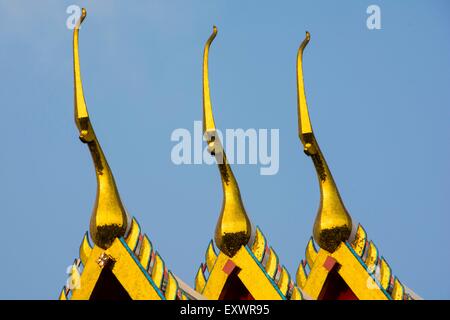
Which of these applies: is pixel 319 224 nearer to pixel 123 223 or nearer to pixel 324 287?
pixel 324 287

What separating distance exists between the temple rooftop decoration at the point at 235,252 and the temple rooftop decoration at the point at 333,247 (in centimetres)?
79

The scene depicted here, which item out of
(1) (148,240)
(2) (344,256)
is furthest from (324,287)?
(1) (148,240)

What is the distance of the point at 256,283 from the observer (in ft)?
63.8

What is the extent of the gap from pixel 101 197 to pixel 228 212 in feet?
5.40

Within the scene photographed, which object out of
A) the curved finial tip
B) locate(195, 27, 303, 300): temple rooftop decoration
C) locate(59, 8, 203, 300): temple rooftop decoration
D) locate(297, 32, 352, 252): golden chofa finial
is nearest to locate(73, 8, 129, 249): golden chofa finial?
locate(59, 8, 203, 300): temple rooftop decoration

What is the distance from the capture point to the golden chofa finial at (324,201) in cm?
2022

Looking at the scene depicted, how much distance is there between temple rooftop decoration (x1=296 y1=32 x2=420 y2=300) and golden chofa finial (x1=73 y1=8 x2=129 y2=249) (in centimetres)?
236

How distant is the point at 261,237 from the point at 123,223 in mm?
1789

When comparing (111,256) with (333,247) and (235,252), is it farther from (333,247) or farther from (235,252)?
(333,247)

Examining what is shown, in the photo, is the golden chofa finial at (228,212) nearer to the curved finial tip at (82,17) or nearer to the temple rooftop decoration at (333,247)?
the temple rooftop decoration at (333,247)

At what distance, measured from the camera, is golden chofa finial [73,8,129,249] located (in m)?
19.2

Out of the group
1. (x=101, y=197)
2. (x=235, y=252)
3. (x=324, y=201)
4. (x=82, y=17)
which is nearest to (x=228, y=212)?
(x=235, y=252)

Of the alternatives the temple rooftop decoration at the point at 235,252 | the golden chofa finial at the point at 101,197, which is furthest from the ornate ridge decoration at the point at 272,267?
the golden chofa finial at the point at 101,197

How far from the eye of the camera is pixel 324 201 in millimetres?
20438
